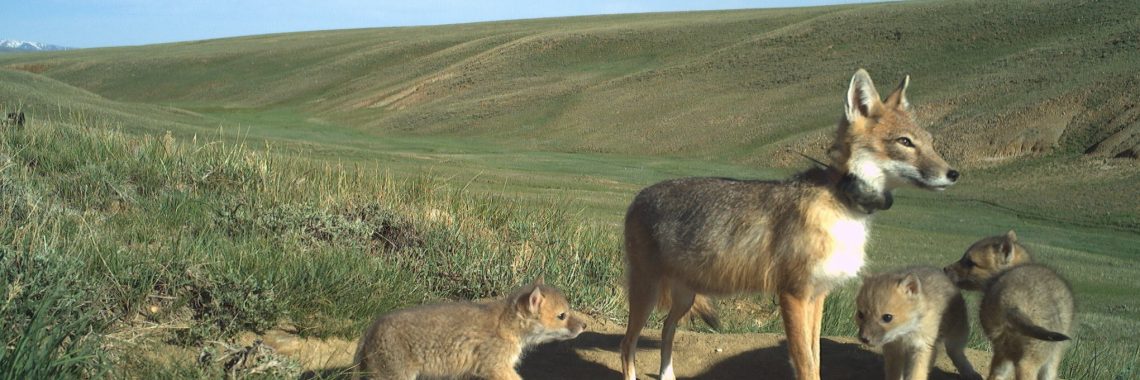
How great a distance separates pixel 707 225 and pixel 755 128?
155ft

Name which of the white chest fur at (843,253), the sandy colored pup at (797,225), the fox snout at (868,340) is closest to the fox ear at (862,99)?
the sandy colored pup at (797,225)

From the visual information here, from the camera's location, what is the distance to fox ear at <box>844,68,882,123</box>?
265 inches

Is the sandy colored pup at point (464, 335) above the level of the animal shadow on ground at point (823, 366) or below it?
above

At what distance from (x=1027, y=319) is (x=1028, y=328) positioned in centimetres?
9

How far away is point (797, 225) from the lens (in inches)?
266

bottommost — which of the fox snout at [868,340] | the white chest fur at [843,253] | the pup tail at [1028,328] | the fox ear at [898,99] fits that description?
the fox snout at [868,340]

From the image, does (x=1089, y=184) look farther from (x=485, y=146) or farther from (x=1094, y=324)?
(x=485, y=146)

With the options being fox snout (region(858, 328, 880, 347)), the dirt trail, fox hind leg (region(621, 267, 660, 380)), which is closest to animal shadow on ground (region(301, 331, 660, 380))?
the dirt trail

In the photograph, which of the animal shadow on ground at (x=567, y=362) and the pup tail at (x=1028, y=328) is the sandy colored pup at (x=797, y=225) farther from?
the pup tail at (x=1028, y=328)

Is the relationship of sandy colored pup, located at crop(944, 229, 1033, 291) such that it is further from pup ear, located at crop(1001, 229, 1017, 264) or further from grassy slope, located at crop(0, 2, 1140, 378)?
grassy slope, located at crop(0, 2, 1140, 378)

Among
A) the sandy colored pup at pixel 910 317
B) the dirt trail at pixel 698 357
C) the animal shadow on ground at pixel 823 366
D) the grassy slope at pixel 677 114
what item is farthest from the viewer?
the grassy slope at pixel 677 114

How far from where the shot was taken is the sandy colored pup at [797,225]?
6625 mm

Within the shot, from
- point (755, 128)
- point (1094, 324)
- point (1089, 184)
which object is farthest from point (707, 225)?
point (755, 128)

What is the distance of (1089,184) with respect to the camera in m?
34.9
